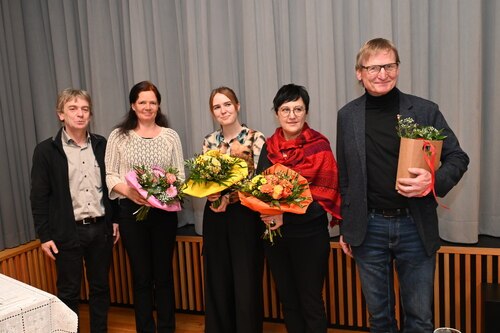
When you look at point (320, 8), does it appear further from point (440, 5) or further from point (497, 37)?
point (497, 37)

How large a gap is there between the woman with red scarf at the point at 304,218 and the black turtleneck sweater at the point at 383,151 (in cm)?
33

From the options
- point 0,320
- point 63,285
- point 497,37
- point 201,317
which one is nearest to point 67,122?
point 63,285

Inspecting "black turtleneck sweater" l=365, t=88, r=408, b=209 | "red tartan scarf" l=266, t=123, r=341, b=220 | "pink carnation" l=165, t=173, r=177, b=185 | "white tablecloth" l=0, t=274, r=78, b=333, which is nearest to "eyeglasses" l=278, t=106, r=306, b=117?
"red tartan scarf" l=266, t=123, r=341, b=220

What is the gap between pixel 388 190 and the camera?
2119mm

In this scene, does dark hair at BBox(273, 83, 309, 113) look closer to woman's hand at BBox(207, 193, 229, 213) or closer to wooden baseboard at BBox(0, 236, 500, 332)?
woman's hand at BBox(207, 193, 229, 213)

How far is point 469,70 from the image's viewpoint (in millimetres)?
2760

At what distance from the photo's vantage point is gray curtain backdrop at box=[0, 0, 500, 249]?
2832 millimetres

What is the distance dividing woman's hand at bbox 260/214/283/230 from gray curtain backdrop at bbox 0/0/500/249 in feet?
3.09

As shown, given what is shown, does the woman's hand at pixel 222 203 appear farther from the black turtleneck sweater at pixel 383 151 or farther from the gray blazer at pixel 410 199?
the black turtleneck sweater at pixel 383 151

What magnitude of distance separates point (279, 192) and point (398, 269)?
0.69 metres

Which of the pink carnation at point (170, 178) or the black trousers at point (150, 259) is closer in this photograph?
the pink carnation at point (170, 178)

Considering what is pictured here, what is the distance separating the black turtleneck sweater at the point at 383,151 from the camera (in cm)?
211

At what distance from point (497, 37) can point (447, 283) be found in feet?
5.10

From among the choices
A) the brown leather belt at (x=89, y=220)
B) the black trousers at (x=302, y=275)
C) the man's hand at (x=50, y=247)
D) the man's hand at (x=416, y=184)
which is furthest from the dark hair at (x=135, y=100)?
the man's hand at (x=416, y=184)
